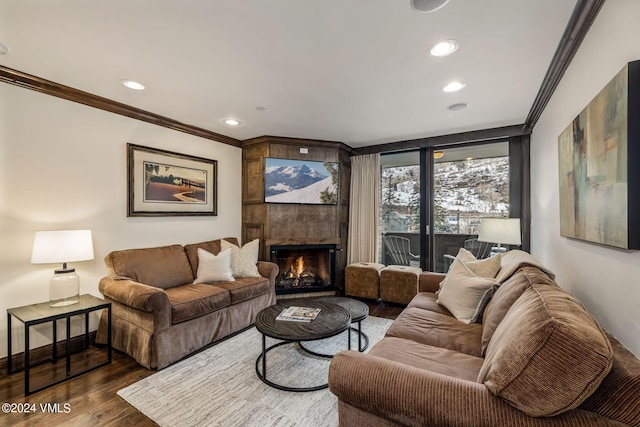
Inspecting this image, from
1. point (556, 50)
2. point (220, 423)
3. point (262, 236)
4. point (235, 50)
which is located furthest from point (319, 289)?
point (556, 50)

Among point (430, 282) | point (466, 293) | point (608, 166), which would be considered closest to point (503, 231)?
point (430, 282)

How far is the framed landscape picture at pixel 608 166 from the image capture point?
1.16 metres

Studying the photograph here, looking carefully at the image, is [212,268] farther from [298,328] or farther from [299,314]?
[298,328]

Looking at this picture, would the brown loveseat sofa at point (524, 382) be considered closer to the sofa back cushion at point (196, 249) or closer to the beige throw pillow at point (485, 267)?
the beige throw pillow at point (485, 267)

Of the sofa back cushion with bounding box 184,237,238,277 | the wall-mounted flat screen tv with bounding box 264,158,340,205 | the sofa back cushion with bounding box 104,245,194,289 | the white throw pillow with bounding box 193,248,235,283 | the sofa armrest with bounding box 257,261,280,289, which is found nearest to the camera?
the sofa back cushion with bounding box 104,245,194,289

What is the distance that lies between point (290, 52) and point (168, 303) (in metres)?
2.25

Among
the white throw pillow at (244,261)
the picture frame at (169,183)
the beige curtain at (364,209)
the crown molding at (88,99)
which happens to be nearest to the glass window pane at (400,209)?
the beige curtain at (364,209)

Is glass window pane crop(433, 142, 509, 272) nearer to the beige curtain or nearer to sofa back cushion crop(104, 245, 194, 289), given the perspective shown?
the beige curtain

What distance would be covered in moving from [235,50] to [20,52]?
5.18 ft

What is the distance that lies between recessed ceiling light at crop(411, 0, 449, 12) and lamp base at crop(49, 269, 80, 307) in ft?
10.8

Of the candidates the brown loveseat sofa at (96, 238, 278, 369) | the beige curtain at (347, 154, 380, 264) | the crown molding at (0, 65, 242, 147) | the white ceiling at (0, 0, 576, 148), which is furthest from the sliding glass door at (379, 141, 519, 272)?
the crown molding at (0, 65, 242, 147)

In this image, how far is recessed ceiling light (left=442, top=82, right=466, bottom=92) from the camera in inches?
99.5

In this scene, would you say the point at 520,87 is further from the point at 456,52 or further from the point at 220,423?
the point at 220,423

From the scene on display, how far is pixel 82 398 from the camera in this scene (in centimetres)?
200
